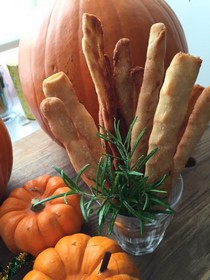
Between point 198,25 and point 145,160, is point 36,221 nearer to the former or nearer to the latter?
point 145,160

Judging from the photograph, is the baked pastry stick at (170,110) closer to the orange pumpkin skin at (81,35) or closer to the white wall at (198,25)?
the orange pumpkin skin at (81,35)

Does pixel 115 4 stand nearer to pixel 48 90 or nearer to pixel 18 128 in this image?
pixel 48 90

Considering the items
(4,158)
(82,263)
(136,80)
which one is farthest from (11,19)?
(82,263)

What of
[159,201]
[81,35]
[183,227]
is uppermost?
[81,35]

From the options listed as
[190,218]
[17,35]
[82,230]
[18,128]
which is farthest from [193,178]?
[17,35]

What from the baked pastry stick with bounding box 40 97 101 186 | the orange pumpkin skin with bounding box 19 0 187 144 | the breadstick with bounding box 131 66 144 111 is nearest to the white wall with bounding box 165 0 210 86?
the orange pumpkin skin with bounding box 19 0 187 144

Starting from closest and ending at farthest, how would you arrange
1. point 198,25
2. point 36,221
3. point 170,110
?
point 170,110 < point 36,221 < point 198,25
